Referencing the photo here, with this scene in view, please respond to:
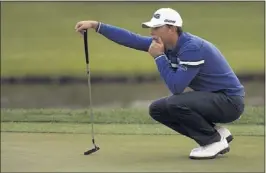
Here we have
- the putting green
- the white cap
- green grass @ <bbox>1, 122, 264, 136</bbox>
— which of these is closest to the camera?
the putting green

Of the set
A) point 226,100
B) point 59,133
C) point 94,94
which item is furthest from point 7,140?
point 94,94

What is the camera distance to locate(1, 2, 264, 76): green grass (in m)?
16.3

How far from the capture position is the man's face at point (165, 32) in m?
5.22

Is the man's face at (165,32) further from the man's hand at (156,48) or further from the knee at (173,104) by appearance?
the knee at (173,104)

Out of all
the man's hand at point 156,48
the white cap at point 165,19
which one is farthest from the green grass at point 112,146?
the white cap at point 165,19

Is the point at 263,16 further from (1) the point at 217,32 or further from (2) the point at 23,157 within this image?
(2) the point at 23,157

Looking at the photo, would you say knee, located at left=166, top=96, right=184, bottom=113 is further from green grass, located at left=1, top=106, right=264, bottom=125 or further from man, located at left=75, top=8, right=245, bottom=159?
green grass, located at left=1, top=106, right=264, bottom=125

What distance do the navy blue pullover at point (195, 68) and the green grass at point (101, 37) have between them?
34.6 feet

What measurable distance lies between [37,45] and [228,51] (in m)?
4.59

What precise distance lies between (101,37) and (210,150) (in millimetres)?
11896

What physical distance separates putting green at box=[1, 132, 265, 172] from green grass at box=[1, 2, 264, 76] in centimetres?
982

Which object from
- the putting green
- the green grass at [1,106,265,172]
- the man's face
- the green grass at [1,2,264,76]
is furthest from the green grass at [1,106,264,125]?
the green grass at [1,2,264,76]

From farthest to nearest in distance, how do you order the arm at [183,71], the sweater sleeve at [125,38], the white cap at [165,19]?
1. the sweater sleeve at [125,38]
2. the white cap at [165,19]
3. the arm at [183,71]

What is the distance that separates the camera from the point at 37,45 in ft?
56.1
